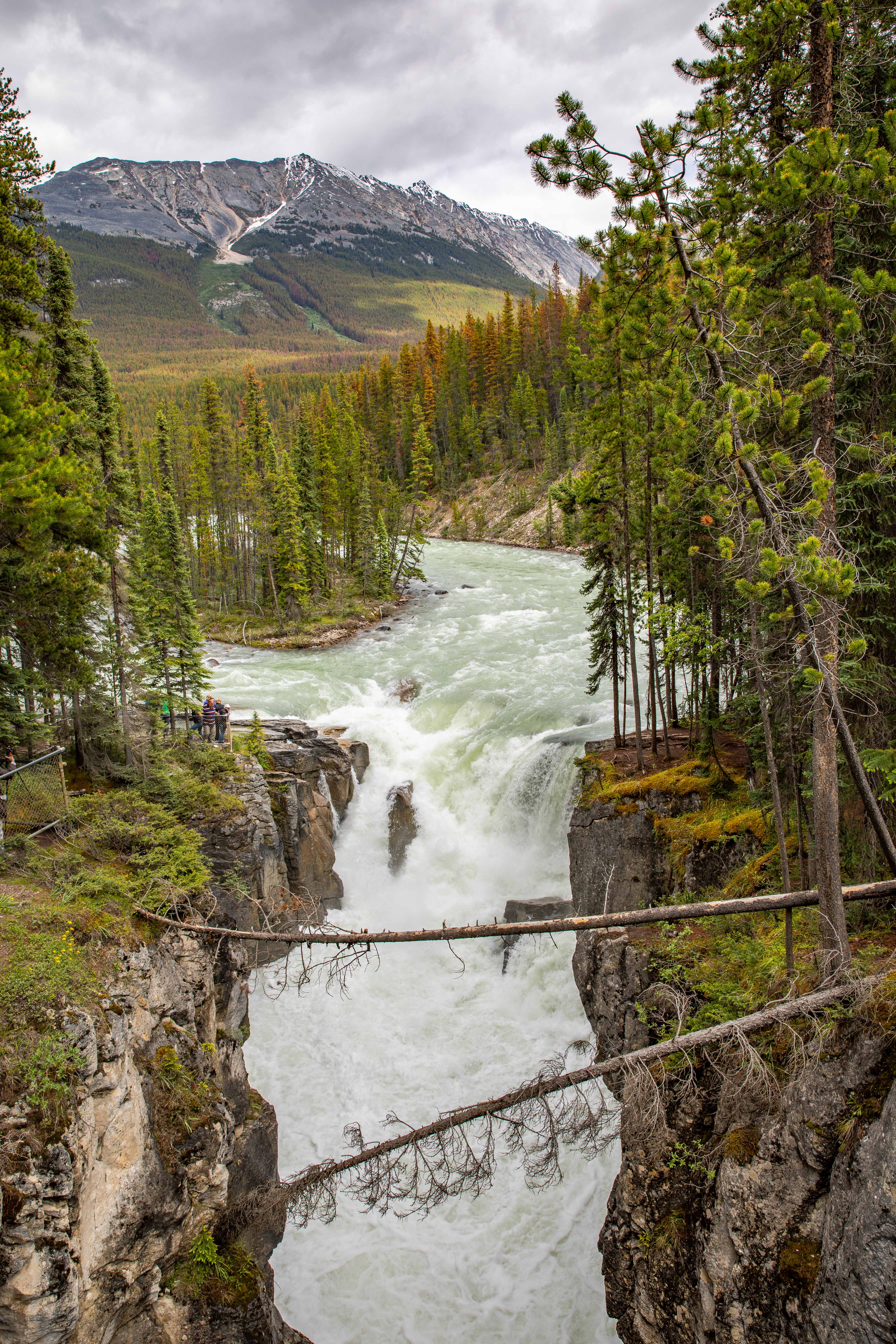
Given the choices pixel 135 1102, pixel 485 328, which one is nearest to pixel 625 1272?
pixel 135 1102

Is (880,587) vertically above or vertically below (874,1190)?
above

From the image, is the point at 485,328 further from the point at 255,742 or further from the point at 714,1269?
the point at 714,1269

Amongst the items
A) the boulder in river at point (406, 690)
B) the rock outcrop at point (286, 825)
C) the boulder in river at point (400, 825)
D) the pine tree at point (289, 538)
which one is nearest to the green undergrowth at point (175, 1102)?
the rock outcrop at point (286, 825)

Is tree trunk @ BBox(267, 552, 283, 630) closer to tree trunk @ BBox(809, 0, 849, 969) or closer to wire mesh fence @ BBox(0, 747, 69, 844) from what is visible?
wire mesh fence @ BBox(0, 747, 69, 844)

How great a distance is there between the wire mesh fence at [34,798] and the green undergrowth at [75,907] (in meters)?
0.32

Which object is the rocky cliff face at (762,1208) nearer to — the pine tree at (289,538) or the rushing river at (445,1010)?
the rushing river at (445,1010)

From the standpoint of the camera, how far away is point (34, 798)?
13.2 m

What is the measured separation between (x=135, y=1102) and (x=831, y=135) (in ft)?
46.2

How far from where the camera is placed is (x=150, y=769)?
16.7m

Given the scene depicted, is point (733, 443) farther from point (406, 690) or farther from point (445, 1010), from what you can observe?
point (406, 690)

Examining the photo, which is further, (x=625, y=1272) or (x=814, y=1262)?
(x=625, y=1272)

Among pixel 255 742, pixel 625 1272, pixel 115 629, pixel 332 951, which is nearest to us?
pixel 625 1272

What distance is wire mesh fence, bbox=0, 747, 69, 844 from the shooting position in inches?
506

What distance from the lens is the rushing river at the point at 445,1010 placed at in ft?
40.7
